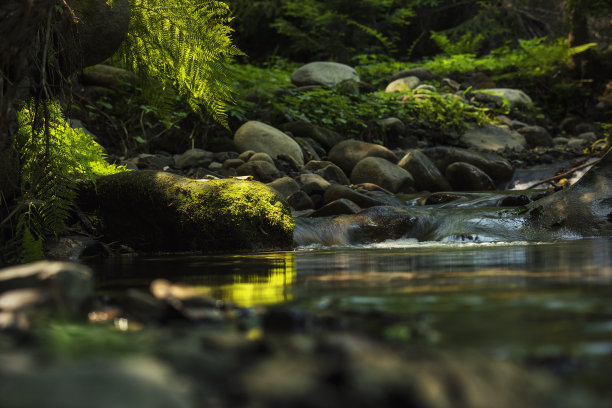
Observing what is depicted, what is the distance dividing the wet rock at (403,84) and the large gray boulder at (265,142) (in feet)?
21.5

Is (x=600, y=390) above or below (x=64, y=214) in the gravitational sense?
below

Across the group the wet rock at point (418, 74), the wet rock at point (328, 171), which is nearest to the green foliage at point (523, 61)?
the wet rock at point (418, 74)

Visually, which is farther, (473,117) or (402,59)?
(402,59)

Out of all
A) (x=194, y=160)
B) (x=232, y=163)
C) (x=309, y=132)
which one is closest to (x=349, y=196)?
(x=232, y=163)

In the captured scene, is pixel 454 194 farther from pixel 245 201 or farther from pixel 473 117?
pixel 473 117

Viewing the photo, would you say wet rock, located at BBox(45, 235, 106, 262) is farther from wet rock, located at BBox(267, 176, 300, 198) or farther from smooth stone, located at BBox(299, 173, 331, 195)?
smooth stone, located at BBox(299, 173, 331, 195)

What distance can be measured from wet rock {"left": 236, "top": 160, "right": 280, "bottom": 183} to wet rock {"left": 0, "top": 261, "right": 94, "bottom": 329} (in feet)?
21.4

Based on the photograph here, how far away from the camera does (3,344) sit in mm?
1140

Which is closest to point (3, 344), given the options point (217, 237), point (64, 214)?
point (64, 214)

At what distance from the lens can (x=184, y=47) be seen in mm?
4809

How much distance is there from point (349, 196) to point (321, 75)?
8593 mm

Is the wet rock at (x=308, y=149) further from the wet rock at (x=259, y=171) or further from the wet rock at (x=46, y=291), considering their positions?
the wet rock at (x=46, y=291)

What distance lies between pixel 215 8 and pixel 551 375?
15.6ft

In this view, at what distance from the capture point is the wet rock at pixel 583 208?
16.0 ft
